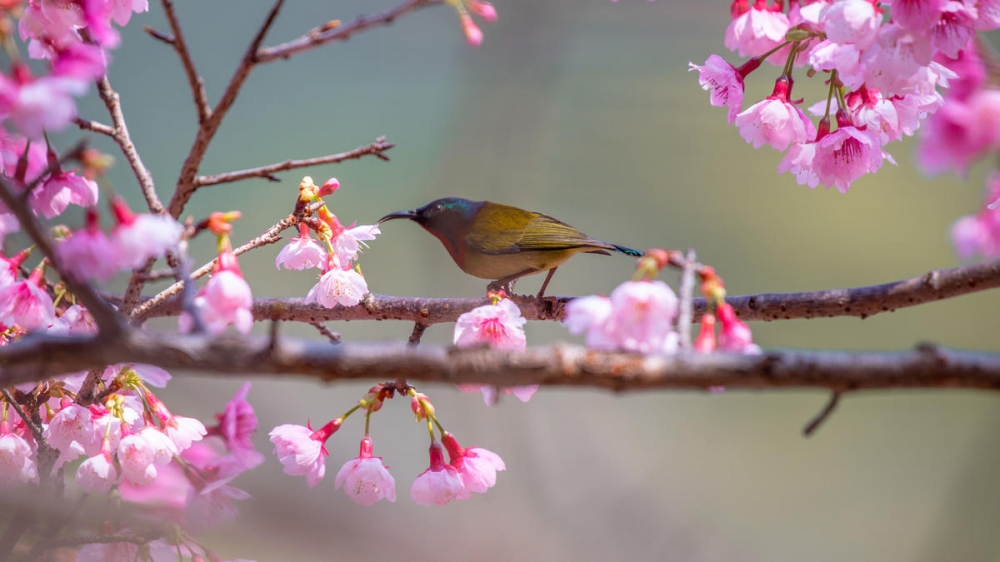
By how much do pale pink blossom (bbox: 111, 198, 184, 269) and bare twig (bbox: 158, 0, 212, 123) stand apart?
12cm

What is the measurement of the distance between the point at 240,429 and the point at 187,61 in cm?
42

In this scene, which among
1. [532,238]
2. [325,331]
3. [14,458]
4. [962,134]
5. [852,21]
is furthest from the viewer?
[532,238]

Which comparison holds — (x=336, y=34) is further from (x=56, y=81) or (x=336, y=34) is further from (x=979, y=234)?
(x=979, y=234)

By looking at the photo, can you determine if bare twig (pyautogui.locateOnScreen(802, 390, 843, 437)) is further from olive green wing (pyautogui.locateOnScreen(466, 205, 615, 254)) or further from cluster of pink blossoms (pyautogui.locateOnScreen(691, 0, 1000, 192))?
olive green wing (pyautogui.locateOnScreen(466, 205, 615, 254))

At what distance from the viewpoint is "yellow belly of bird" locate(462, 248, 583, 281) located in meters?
1.28

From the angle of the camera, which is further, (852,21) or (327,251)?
(327,251)

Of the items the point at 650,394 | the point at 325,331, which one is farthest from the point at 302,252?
the point at 650,394

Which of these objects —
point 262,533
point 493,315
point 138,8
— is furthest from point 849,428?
point 138,8

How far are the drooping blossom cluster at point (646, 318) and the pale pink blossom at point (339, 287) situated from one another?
1.16ft

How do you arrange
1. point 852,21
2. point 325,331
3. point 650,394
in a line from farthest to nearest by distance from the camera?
point 650,394 < point 325,331 < point 852,21

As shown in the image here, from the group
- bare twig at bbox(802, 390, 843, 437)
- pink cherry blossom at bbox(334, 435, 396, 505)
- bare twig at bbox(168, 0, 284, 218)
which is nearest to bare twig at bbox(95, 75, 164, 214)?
bare twig at bbox(168, 0, 284, 218)

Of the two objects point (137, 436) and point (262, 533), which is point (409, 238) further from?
point (137, 436)

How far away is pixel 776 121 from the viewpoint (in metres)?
0.86

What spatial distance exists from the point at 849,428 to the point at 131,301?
3.45 metres
